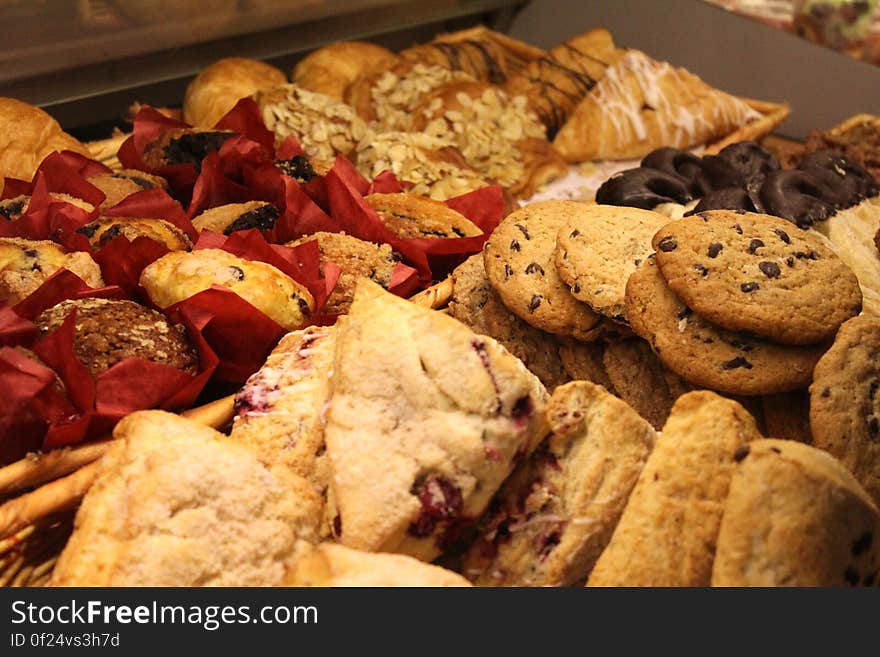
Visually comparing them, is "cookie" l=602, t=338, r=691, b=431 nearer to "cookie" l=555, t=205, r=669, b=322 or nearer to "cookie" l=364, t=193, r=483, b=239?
"cookie" l=555, t=205, r=669, b=322

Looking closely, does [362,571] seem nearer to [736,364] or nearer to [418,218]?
[736,364]

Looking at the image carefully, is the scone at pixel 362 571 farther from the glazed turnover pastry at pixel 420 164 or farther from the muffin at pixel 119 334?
the glazed turnover pastry at pixel 420 164

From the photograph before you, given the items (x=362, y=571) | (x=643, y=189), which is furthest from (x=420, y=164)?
(x=362, y=571)

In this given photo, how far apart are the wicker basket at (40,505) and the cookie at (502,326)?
72cm

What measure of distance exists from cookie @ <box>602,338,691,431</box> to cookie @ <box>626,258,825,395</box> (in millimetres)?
122

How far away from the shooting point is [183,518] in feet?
3.47

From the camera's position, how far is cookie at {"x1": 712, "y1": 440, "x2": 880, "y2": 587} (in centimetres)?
100

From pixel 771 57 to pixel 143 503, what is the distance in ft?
10.8

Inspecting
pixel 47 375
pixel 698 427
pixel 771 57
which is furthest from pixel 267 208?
pixel 771 57

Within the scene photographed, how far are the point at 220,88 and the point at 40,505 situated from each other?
1798mm

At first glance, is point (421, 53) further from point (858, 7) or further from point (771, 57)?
point (858, 7)

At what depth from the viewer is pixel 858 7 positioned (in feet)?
10.9

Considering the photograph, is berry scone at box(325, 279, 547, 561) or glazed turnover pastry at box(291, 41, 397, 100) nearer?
berry scone at box(325, 279, 547, 561)

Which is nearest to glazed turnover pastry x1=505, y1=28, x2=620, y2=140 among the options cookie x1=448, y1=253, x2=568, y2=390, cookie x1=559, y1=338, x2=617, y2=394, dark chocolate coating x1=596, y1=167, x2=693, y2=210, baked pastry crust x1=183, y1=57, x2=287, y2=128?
baked pastry crust x1=183, y1=57, x2=287, y2=128
